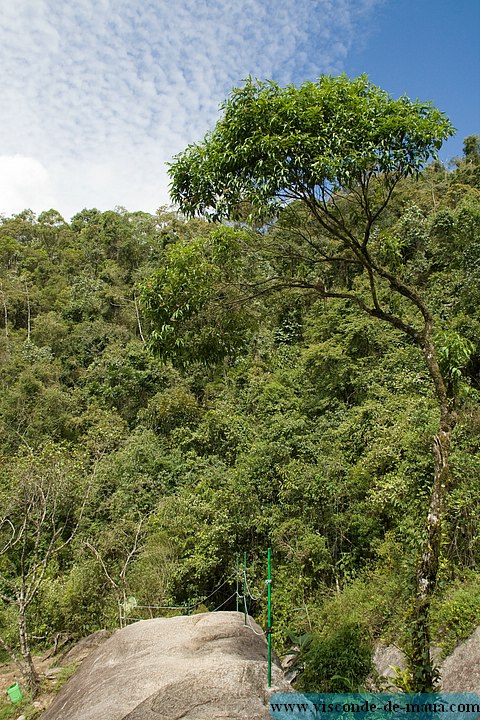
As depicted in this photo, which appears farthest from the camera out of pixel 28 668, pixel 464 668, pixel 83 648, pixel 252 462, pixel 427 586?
pixel 252 462

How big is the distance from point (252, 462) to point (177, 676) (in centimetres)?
630

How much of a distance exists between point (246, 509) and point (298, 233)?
24.5ft

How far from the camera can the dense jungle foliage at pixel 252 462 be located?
593 cm

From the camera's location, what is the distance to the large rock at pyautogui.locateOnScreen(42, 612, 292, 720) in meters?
4.27

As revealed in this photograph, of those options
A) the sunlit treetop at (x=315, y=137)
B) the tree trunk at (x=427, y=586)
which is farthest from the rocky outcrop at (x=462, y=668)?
the sunlit treetop at (x=315, y=137)

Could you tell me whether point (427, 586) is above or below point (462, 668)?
above

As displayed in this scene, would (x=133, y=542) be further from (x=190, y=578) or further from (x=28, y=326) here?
(x=28, y=326)

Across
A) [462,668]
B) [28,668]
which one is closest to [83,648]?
[28,668]

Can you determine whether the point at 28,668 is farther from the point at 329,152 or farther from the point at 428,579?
the point at 329,152

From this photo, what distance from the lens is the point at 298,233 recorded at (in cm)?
438

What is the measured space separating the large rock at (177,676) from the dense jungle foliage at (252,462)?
1294 mm

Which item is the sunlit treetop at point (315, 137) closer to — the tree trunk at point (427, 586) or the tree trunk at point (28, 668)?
the tree trunk at point (427, 586)

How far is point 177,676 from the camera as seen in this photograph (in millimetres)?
4762

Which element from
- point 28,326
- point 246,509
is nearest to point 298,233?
point 246,509
